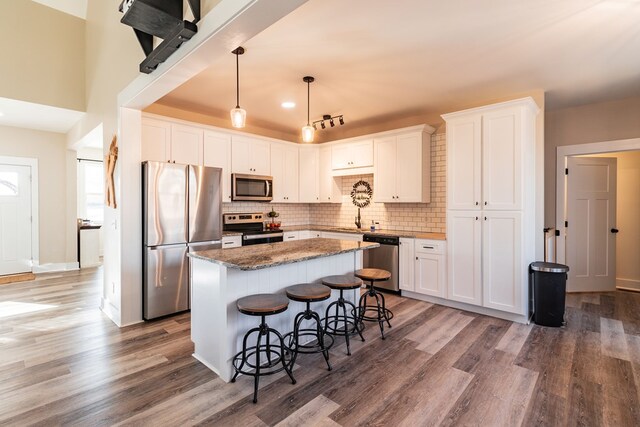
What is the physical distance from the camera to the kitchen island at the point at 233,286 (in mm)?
2303

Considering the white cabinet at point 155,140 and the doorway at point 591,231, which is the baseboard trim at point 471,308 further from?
the white cabinet at point 155,140

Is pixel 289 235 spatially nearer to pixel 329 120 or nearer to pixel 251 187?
pixel 251 187

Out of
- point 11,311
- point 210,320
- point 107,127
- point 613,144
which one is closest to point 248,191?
point 107,127

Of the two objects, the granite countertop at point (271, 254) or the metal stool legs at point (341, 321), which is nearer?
the granite countertop at point (271, 254)

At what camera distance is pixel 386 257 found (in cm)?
454

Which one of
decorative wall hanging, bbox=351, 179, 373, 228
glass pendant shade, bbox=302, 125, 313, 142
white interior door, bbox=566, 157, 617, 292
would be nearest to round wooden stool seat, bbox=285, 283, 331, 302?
glass pendant shade, bbox=302, 125, 313, 142

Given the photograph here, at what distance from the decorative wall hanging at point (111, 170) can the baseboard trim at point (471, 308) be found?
3.86 metres

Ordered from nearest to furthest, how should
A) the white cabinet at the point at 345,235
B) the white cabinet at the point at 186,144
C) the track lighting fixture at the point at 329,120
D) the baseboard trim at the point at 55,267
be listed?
1. the white cabinet at the point at 186,144
2. the track lighting fixture at the point at 329,120
3. the white cabinet at the point at 345,235
4. the baseboard trim at the point at 55,267

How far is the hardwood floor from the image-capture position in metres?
1.94

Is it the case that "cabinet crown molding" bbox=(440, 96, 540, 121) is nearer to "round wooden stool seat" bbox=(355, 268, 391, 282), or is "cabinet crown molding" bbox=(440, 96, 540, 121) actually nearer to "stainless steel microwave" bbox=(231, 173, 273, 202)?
"round wooden stool seat" bbox=(355, 268, 391, 282)

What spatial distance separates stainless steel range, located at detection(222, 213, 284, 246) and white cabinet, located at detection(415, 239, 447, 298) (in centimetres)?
212

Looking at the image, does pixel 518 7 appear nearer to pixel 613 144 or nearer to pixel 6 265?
pixel 613 144

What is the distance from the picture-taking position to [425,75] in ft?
11.1

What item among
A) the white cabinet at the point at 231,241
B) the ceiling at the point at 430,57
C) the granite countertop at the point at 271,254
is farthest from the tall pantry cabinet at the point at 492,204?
the white cabinet at the point at 231,241
